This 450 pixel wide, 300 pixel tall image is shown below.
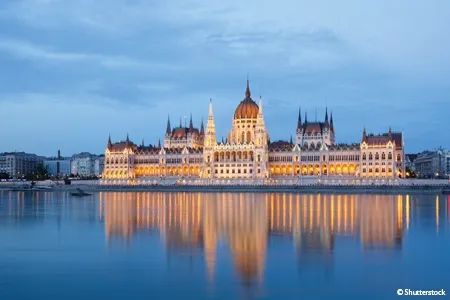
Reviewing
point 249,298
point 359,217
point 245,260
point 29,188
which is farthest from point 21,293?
point 29,188

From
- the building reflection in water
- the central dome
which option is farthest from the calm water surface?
the central dome

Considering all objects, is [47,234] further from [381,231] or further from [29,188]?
[29,188]

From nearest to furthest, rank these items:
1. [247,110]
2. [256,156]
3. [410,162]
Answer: [256,156] → [247,110] → [410,162]

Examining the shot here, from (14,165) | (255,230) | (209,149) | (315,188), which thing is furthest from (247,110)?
(255,230)

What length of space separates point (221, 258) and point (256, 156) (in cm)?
9973

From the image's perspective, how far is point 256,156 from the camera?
122938 millimetres

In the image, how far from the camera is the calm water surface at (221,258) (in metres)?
18.6

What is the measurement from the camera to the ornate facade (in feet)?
385

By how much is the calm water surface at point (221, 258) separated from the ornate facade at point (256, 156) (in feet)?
264

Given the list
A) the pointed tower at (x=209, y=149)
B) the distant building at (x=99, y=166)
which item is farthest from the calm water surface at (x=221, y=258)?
the distant building at (x=99, y=166)

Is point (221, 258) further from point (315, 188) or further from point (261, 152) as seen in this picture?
point (261, 152)

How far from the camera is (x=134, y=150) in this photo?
138 meters

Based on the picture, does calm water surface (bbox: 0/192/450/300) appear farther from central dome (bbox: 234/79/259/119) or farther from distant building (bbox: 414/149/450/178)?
distant building (bbox: 414/149/450/178)

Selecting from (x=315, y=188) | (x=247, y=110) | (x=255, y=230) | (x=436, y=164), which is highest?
(x=247, y=110)
